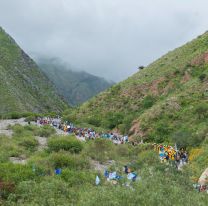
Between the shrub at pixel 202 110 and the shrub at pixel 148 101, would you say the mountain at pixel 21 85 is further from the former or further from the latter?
the shrub at pixel 202 110

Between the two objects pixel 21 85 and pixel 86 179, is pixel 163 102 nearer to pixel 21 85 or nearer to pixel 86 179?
pixel 86 179

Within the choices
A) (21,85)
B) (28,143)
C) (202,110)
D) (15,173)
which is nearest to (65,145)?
(28,143)

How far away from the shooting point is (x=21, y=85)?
376 ft

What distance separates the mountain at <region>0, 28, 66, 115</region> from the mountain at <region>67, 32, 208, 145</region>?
2338 cm

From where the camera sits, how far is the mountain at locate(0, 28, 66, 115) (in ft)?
308

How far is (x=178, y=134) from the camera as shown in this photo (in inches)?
1688

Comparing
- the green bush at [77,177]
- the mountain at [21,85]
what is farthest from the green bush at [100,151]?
the mountain at [21,85]

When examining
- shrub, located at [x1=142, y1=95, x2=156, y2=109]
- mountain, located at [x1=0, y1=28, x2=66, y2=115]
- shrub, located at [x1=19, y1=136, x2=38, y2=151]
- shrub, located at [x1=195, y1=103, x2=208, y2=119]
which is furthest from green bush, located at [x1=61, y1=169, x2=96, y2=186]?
mountain, located at [x1=0, y1=28, x2=66, y2=115]

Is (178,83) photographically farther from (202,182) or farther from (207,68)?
(202,182)

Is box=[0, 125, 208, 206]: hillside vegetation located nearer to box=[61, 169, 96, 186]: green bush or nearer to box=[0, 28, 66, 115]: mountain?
box=[61, 169, 96, 186]: green bush

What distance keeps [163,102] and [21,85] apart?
63948mm

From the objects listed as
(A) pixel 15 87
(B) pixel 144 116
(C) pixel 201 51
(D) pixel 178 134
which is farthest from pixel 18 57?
(D) pixel 178 134

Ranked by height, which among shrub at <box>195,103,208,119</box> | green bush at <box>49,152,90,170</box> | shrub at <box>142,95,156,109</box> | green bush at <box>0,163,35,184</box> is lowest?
green bush at <box>0,163,35,184</box>

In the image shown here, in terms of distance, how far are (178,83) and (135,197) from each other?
172 ft
